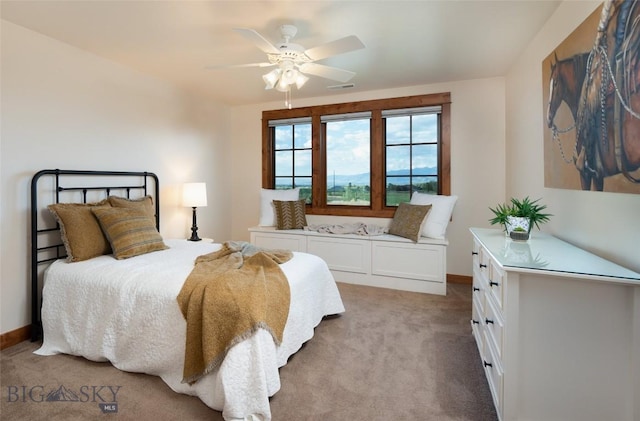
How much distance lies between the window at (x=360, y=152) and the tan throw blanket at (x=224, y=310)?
2564 mm

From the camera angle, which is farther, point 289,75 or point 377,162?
point 377,162

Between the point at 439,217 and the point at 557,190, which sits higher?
the point at 557,190

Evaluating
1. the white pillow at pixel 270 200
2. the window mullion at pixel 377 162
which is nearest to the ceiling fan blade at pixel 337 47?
the window mullion at pixel 377 162

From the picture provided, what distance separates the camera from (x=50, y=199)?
2.69 meters

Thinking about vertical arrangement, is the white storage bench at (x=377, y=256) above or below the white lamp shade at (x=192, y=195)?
below

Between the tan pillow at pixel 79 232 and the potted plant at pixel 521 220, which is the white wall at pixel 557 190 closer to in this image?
the potted plant at pixel 521 220

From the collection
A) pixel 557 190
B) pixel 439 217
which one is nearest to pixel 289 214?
pixel 439 217

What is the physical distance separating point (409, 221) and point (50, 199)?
3449mm

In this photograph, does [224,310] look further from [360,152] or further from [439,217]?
[360,152]

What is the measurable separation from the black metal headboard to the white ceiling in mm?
1151

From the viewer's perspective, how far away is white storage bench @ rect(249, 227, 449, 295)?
11.7 ft

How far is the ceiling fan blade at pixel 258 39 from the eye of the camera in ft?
6.47

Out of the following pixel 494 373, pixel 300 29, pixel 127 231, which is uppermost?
pixel 300 29

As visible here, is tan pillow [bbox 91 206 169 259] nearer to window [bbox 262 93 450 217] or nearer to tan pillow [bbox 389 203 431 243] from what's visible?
window [bbox 262 93 450 217]
